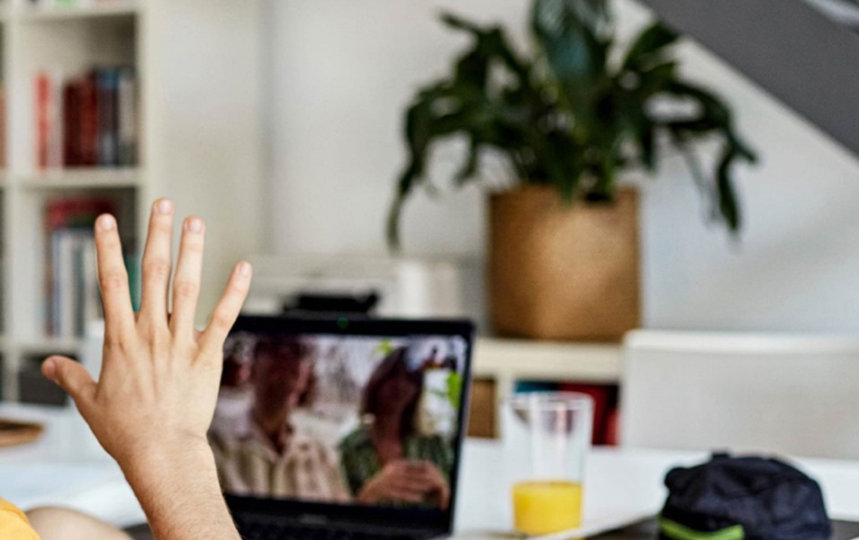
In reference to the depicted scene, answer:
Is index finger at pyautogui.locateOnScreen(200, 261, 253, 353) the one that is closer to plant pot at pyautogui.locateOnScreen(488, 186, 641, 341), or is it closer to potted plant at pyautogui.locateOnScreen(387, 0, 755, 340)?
potted plant at pyautogui.locateOnScreen(387, 0, 755, 340)

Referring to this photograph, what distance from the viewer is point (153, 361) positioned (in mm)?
750

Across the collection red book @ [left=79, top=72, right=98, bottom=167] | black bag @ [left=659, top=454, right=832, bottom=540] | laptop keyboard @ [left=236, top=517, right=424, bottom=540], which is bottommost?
laptop keyboard @ [left=236, top=517, right=424, bottom=540]

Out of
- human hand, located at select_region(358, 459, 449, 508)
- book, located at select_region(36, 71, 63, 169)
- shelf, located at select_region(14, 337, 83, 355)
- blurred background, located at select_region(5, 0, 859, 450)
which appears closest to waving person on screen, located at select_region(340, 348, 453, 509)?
human hand, located at select_region(358, 459, 449, 508)

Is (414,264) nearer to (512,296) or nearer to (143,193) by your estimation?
(512,296)

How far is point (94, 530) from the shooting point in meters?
0.84

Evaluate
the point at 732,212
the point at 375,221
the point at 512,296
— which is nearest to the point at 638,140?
the point at 732,212

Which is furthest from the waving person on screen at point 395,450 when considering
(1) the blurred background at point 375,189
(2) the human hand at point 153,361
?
(1) the blurred background at point 375,189

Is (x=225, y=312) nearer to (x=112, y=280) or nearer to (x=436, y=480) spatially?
(x=112, y=280)

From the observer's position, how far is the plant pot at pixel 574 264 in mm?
2752

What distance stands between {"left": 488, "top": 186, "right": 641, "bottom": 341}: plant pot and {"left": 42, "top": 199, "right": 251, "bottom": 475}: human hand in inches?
79.7

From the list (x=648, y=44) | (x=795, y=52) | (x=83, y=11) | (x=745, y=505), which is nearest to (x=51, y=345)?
(x=83, y=11)

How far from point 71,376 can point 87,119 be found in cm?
261

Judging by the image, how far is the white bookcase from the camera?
10.1ft

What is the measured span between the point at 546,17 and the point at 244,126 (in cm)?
116
